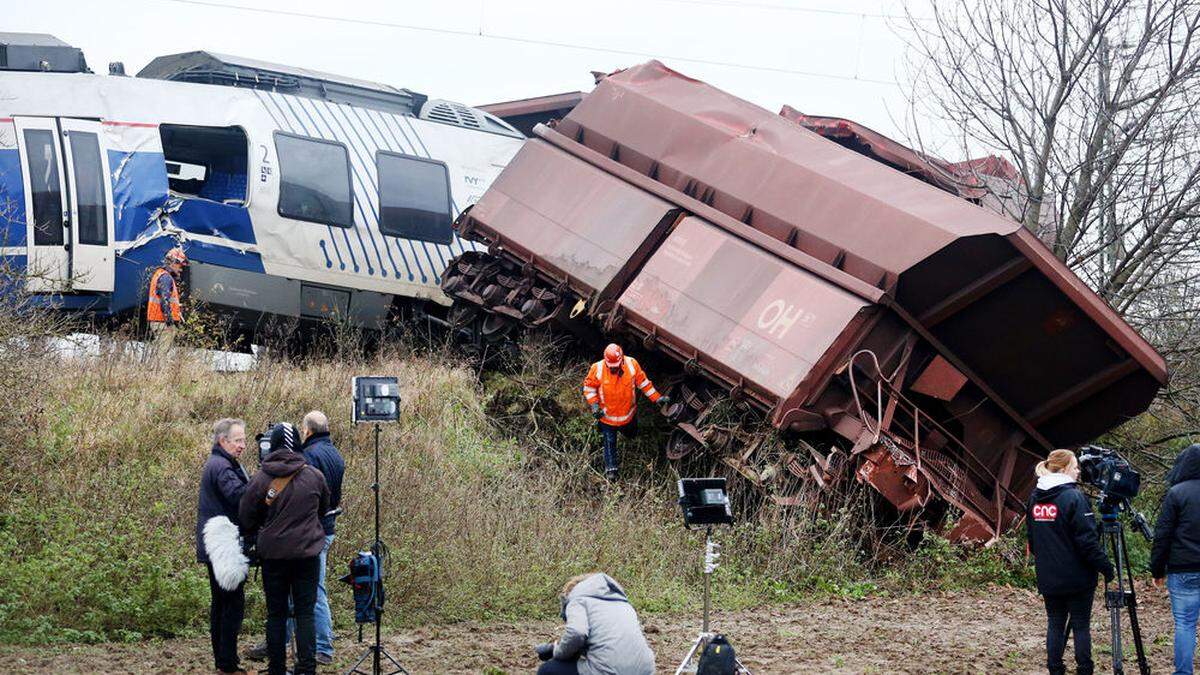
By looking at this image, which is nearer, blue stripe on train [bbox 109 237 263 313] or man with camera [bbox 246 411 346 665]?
man with camera [bbox 246 411 346 665]

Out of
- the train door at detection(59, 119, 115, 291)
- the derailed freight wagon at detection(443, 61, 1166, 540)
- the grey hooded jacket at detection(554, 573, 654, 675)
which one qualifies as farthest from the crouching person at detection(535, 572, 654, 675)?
the train door at detection(59, 119, 115, 291)

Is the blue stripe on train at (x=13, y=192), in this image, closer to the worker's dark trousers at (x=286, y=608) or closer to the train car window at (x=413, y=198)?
the train car window at (x=413, y=198)

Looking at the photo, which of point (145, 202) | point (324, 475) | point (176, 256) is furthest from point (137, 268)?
point (324, 475)

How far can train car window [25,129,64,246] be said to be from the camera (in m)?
13.0

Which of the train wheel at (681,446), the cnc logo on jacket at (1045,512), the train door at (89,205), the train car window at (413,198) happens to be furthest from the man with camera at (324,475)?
the train car window at (413,198)

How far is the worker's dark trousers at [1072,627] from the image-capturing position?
802 cm

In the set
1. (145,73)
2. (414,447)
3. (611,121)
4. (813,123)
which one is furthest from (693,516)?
(145,73)

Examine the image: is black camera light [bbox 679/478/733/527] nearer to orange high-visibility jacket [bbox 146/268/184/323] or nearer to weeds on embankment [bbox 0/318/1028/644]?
weeds on embankment [bbox 0/318/1028/644]

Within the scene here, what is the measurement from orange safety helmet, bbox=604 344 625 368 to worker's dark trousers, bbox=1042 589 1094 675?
587 cm

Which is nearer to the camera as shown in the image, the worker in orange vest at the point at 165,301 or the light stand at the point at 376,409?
the light stand at the point at 376,409

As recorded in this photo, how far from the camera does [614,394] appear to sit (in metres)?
13.4

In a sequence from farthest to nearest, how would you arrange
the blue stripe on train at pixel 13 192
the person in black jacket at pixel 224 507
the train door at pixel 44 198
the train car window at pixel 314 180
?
the train car window at pixel 314 180 < the train door at pixel 44 198 < the blue stripe on train at pixel 13 192 < the person in black jacket at pixel 224 507

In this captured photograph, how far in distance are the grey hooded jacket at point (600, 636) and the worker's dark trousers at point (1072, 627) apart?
288cm

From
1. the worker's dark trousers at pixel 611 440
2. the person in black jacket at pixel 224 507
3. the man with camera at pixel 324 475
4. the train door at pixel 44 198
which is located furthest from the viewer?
the worker's dark trousers at pixel 611 440
